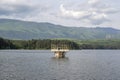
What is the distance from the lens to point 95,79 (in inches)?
2584

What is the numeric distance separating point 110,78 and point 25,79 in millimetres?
19752

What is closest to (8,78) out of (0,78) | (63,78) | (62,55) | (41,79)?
(0,78)

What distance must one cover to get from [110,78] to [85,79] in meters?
6.39

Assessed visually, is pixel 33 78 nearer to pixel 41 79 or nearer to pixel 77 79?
Result: pixel 41 79

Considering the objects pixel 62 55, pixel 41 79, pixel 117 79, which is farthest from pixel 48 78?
pixel 62 55

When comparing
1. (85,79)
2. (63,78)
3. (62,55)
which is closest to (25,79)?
(63,78)

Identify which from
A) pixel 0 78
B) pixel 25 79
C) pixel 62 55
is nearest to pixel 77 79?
pixel 25 79

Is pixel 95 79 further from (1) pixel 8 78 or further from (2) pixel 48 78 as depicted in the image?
(1) pixel 8 78

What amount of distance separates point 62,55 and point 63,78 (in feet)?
304

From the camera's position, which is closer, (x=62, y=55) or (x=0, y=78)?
(x=0, y=78)

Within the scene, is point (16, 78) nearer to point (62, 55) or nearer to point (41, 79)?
point (41, 79)

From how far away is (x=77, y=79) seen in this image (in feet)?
216

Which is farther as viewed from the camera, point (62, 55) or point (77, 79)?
point (62, 55)

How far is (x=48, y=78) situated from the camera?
6725 centimetres
